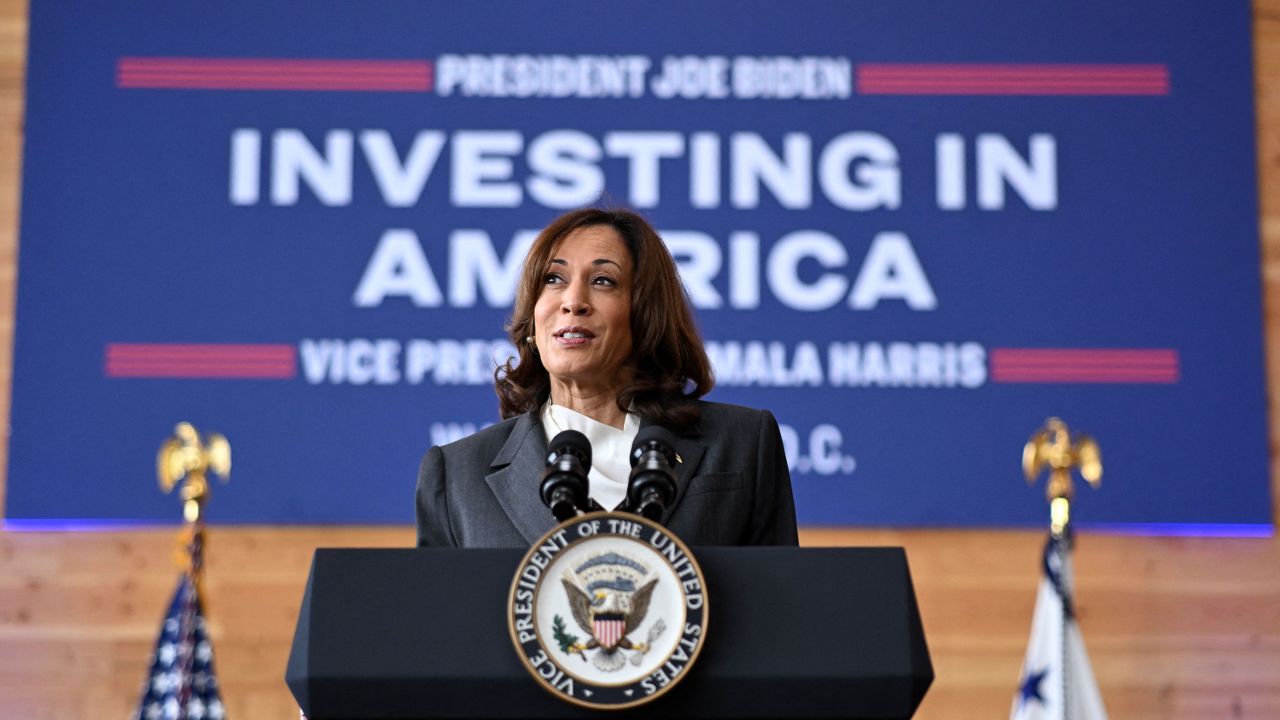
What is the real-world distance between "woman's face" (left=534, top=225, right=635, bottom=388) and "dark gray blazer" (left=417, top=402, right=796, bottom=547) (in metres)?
0.11

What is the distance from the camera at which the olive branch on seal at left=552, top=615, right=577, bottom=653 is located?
51.0 inches

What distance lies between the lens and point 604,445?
1.99 meters

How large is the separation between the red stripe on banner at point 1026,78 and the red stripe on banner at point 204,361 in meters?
1.69

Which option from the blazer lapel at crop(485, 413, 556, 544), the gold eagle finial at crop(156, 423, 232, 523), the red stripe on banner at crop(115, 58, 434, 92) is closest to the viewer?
the blazer lapel at crop(485, 413, 556, 544)

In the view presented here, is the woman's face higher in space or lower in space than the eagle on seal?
higher

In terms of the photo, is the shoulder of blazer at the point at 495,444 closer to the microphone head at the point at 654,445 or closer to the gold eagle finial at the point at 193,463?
the microphone head at the point at 654,445

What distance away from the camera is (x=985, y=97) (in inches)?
157

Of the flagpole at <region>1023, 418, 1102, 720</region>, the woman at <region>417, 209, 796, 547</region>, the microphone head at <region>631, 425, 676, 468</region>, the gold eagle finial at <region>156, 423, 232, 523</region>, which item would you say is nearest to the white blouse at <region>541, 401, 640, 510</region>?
the woman at <region>417, 209, 796, 547</region>

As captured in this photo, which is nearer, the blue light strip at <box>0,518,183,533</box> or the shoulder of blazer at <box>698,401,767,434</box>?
the shoulder of blazer at <box>698,401,767,434</box>

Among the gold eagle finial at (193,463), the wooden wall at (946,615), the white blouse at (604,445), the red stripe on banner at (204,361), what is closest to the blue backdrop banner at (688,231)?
the red stripe on banner at (204,361)

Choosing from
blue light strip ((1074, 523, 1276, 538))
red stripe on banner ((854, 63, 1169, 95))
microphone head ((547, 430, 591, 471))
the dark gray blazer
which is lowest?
blue light strip ((1074, 523, 1276, 538))

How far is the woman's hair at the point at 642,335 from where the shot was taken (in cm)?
203

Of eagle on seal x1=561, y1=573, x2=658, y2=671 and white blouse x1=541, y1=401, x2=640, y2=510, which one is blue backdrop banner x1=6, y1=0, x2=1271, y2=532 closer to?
white blouse x1=541, y1=401, x2=640, y2=510

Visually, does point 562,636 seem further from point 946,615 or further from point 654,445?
point 946,615
